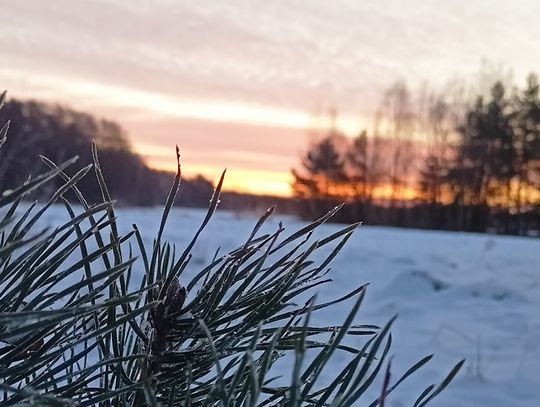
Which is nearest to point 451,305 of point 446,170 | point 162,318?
point 162,318

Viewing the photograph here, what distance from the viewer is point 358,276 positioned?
21.4ft

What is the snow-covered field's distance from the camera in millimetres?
3607

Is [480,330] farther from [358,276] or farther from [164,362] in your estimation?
[164,362]

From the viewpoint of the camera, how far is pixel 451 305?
538 cm

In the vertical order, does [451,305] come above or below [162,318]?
below

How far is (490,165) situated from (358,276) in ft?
85.7

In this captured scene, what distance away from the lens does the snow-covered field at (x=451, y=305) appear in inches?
142

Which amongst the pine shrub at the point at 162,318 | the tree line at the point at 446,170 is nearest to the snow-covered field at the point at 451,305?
the pine shrub at the point at 162,318

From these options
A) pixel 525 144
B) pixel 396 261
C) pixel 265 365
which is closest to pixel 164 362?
pixel 265 365

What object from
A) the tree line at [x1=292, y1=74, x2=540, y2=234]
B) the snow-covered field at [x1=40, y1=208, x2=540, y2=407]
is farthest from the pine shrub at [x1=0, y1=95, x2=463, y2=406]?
the tree line at [x1=292, y1=74, x2=540, y2=234]

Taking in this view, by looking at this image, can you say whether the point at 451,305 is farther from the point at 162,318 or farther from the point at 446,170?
the point at 446,170

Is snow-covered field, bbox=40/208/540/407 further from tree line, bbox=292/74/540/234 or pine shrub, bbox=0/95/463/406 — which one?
tree line, bbox=292/74/540/234

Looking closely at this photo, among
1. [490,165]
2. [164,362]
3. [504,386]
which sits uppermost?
[490,165]

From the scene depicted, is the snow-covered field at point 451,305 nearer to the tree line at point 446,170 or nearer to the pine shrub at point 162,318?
the pine shrub at point 162,318
